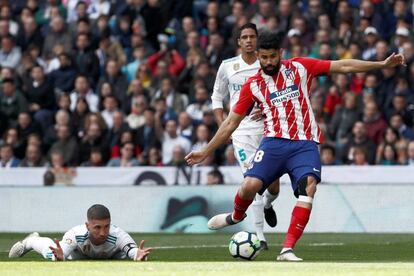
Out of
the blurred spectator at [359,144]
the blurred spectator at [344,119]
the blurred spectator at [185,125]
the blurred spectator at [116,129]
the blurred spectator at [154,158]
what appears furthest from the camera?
the blurred spectator at [116,129]

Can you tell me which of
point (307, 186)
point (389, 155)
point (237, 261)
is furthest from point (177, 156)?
point (237, 261)

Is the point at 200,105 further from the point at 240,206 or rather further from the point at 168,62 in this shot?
the point at 240,206

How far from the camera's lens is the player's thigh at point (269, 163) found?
13602mm

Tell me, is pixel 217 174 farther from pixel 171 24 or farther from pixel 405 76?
pixel 171 24

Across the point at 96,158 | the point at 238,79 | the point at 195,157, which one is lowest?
the point at 96,158

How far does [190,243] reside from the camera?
17.4 metres

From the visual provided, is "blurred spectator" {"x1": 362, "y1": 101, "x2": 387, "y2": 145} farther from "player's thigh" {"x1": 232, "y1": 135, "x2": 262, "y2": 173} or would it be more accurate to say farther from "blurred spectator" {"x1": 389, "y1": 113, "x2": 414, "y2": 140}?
"player's thigh" {"x1": 232, "y1": 135, "x2": 262, "y2": 173}

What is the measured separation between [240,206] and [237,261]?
1.25 meters

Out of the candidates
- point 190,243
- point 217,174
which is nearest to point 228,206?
point 217,174

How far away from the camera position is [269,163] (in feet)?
44.7

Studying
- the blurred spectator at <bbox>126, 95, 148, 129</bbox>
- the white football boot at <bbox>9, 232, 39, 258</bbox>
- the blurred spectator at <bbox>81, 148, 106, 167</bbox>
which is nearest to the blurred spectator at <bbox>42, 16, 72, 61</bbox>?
the blurred spectator at <bbox>126, 95, 148, 129</bbox>

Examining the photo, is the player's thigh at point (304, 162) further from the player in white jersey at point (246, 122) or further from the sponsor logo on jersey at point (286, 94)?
the player in white jersey at point (246, 122)

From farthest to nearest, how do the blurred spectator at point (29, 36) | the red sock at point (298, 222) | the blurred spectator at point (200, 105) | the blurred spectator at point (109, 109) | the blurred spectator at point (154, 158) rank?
the blurred spectator at point (29, 36) → the blurred spectator at point (109, 109) → the blurred spectator at point (200, 105) → the blurred spectator at point (154, 158) → the red sock at point (298, 222)

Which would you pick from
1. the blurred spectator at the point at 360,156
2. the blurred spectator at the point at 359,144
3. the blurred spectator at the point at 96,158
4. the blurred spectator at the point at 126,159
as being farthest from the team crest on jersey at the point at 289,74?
the blurred spectator at the point at 96,158
